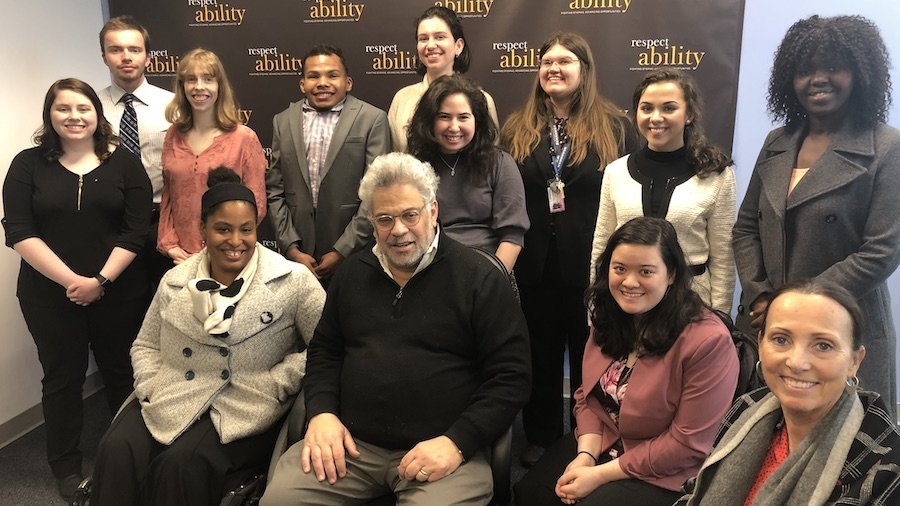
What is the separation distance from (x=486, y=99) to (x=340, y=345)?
113cm

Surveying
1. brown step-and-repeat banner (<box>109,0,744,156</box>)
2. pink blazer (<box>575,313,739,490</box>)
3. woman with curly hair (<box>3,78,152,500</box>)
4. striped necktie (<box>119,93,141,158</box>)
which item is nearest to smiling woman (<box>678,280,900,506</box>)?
pink blazer (<box>575,313,739,490</box>)

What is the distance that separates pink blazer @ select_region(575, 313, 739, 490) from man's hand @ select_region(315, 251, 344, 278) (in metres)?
1.40

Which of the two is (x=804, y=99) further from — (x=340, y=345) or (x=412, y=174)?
(x=340, y=345)

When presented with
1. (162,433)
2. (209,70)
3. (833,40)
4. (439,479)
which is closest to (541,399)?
(439,479)

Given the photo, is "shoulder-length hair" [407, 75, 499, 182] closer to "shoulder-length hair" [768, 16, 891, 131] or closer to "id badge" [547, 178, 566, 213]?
"id badge" [547, 178, 566, 213]

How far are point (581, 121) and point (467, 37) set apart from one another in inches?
42.6

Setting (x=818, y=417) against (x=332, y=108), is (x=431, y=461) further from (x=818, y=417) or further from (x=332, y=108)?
(x=332, y=108)

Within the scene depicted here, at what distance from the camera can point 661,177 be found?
228cm

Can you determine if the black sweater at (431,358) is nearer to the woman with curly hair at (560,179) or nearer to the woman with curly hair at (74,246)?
the woman with curly hair at (560,179)

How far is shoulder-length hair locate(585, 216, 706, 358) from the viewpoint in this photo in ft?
5.85

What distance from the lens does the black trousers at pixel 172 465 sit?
192 cm

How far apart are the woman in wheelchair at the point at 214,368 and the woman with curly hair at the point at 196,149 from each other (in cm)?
48

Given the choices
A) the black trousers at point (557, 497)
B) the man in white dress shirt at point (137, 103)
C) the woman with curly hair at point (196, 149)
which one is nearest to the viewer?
the black trousers at point (557, 497)

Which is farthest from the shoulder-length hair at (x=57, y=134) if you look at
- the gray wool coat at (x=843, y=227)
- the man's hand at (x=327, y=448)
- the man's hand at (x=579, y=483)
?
the gray wool coat at (x=843, y=227)
